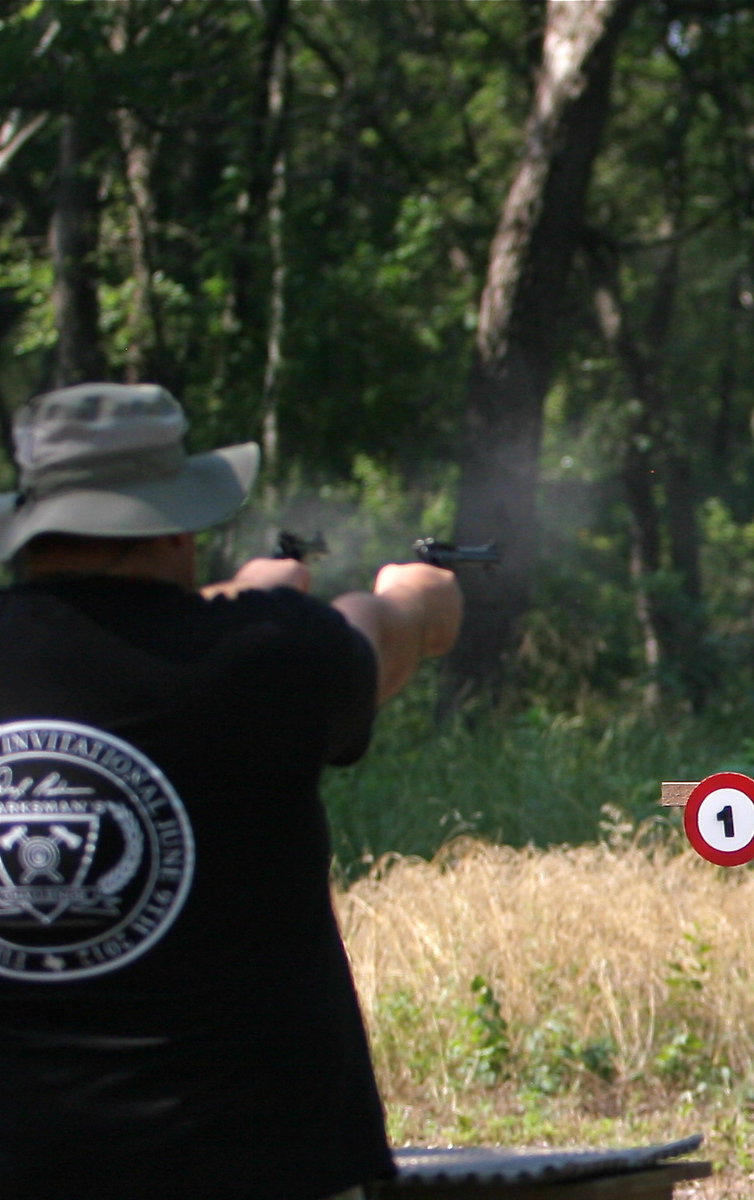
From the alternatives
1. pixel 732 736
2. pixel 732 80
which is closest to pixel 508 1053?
pixel 732 736

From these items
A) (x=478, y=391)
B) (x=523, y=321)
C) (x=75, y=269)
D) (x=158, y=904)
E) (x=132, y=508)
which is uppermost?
(x=75, y=269)

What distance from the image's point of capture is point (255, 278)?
1321 centimetres

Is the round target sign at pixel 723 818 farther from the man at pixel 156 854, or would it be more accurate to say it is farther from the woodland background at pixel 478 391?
the woodland background at pixel 478 391

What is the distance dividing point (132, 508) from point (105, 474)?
2.1 inches

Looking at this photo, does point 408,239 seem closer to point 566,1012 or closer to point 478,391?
point 478,391

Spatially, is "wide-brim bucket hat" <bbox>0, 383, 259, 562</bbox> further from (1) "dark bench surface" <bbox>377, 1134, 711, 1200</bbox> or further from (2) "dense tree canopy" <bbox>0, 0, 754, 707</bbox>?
(2) "dense tree canopy" <bbox>0, 0, 754, 707</bbox>

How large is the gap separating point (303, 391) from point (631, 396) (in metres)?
3.43

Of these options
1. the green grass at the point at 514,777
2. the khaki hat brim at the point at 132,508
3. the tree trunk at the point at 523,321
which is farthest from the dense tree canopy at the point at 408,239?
the khaki hat brim at the point at 132,508

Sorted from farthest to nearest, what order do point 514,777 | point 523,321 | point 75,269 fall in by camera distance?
point 75,269 < point 523,321 < point 514,777

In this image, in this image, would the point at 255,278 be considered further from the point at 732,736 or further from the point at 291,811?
the point at 291,811

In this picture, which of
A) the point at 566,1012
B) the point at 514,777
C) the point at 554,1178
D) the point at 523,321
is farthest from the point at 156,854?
the point at 523,321

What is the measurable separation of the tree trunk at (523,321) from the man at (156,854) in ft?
26.2

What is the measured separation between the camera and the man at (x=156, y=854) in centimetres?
168

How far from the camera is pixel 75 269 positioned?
42.0 feet
